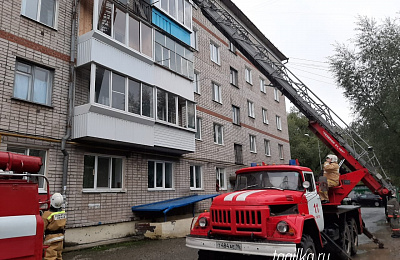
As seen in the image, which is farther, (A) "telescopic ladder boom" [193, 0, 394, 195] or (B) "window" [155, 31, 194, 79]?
(B) "window" [155, 31, 194, 79]

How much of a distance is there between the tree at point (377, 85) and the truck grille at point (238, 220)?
12.3 m

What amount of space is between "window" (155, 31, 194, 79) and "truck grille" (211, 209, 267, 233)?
8.88m

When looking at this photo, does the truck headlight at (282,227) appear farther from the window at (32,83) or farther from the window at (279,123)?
the window at (279,123)

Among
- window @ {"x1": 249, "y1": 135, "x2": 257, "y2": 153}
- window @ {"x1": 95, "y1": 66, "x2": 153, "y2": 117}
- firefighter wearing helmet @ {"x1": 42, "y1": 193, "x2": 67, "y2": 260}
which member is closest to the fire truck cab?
firefighter wearing helmet @ {"x1": 42, "y1": 193, "x2": 67, "y2": 260}

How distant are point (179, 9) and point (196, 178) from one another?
8.84 metres

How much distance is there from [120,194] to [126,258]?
124 inches

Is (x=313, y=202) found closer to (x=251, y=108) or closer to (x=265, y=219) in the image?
(x=265, y=219)

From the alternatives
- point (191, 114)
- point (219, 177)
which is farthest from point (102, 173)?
point (219, 177)

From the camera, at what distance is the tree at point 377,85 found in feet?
48.6

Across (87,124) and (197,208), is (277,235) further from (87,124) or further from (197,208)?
(197,208)

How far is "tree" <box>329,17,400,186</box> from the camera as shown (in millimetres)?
14812

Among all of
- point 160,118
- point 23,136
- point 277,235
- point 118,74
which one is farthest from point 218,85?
point 277,235
